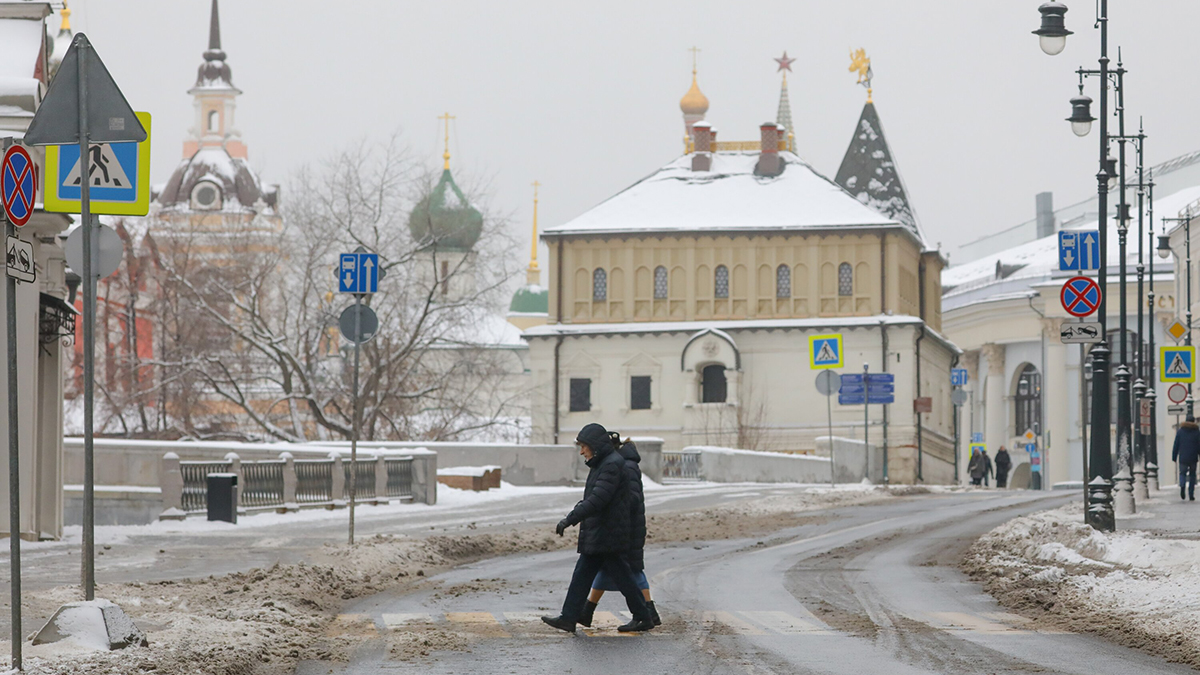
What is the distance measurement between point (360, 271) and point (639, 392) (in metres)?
53.9

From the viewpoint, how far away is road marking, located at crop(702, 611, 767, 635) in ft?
44.6

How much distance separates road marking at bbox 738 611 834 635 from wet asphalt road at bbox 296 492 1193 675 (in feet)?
0.05

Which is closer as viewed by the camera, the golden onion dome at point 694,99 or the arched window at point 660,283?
the arched window at point 660,283

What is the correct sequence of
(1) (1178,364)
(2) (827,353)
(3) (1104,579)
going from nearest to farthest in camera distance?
(3) (1104,579) → (1) (1178,364) → (2) (827,353)

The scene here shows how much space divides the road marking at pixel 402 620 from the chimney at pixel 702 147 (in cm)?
6563

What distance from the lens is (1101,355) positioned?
24.7m

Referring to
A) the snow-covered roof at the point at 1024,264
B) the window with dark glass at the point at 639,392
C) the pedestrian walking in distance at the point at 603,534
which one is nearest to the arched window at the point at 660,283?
the window with dark glass at the point at 639,392

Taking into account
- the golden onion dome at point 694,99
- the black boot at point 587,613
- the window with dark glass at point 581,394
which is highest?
the golden onion dome at point 694,99

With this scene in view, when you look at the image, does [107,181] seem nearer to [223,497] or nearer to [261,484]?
[223,497]

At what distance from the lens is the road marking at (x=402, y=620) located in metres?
14.1

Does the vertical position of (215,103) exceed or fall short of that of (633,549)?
it exceeds it

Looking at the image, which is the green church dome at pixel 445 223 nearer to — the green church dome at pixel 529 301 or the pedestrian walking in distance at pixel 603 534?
the pedestrian walking in distance at pixel 603 534

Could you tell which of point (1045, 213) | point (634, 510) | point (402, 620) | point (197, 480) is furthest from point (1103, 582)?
point (1045, 213)

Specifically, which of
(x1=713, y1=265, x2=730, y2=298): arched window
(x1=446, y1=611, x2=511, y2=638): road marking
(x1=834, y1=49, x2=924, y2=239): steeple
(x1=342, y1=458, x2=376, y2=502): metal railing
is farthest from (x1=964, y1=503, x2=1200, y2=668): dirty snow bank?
(x1=834, y1=49, x2=924, y2=239): steeple
